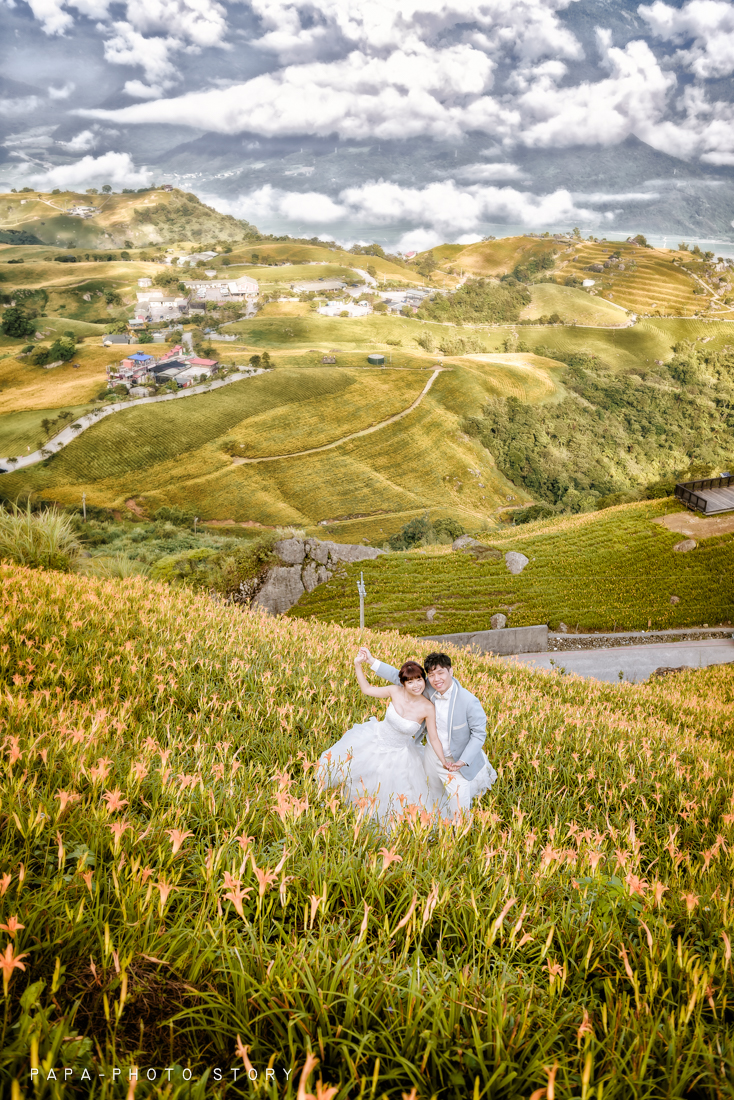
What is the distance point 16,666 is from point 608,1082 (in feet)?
14.1

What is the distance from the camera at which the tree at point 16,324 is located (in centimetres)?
13088

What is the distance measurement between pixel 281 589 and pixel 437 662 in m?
23.2

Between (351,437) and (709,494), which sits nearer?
(709,494)

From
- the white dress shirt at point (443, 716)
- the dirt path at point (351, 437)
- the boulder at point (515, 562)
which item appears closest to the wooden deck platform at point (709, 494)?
the boulder at point (515, 562)

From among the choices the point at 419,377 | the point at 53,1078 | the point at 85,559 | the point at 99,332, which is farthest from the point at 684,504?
the point at 99,332

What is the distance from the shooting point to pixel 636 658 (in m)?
23.6

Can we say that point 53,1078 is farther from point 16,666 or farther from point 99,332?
point 99,332

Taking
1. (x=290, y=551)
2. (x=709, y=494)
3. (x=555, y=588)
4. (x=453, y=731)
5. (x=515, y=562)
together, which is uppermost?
(x=453, y=731)

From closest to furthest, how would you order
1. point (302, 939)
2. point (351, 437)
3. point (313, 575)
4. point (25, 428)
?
point (302, 939) < point (313, 575) < point (25, 428) < point (351, 437)

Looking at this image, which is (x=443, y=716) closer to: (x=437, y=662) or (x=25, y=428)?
(x=437, y=662)

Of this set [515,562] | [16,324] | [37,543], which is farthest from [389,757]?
[16,324]

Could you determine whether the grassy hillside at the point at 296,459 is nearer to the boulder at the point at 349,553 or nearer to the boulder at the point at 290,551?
the boulder at the point at 349,553

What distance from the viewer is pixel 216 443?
94.7 m

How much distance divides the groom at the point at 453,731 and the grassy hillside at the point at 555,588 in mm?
21196
